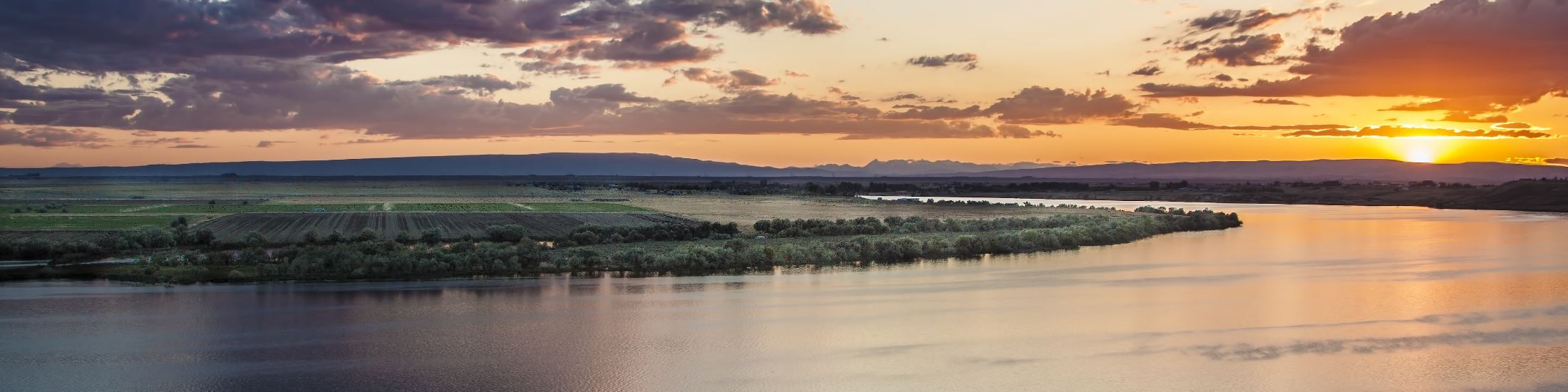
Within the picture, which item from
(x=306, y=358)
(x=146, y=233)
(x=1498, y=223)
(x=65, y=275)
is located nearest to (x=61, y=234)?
(x=146, y=233)

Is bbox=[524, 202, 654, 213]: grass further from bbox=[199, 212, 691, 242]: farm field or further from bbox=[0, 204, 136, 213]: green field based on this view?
bbox=[0, 204, 136, 213]: green field

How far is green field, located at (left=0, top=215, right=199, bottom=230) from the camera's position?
110 feet

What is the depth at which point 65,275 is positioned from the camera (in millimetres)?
22000

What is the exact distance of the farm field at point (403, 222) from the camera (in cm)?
3403

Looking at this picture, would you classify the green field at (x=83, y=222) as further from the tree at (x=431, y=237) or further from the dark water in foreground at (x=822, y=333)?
the dark water in foreground at (x=822, y=333)

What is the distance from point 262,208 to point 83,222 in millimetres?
12786

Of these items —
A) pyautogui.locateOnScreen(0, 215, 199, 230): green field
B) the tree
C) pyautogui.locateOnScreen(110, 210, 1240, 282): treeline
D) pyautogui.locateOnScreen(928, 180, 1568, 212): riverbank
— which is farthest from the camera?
pyautogui.locateOnScreen(928, 180, 1568, 212): riverbank

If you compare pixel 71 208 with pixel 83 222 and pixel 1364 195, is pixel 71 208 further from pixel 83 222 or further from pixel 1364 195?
pixel 1364 195

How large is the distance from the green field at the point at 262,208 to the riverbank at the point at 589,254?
21424mm

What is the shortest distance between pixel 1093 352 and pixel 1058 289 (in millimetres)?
7386

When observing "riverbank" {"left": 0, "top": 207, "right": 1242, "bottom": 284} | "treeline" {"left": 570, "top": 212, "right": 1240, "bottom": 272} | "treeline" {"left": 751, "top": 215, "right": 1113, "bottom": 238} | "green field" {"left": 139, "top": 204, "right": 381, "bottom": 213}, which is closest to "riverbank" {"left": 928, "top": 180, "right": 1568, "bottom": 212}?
"treeline" {"left": 751, "top": 215, "right": 1113, "bottom": 238}

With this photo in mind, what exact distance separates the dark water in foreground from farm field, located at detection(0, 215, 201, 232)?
15301mm

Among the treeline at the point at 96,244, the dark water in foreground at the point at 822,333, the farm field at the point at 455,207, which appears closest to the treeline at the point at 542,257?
the dark water in foreground at the point at 822,333

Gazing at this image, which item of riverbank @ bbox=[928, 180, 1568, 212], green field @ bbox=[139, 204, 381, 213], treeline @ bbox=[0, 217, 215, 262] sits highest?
riverbank @ bbox=[928, 180, 1568, 212]
